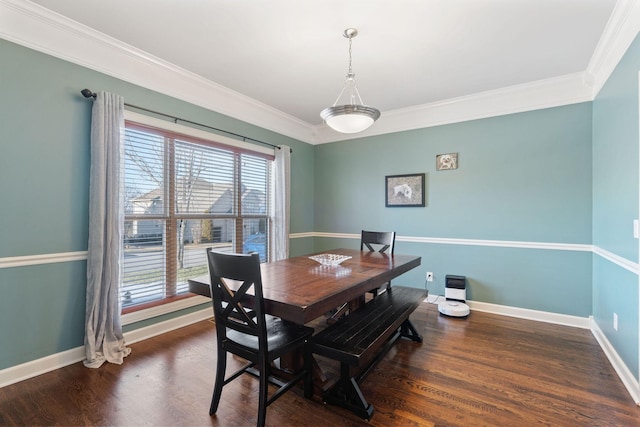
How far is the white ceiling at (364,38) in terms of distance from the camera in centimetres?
211

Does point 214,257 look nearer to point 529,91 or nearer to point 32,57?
point 32,57

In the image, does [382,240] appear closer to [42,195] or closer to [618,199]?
[618,199]

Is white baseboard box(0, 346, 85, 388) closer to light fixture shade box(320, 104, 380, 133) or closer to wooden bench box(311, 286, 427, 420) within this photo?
wooden bench box(311, 286, 427, 420)

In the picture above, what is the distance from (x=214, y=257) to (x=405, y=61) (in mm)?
2496

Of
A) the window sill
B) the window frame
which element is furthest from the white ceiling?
the window sill

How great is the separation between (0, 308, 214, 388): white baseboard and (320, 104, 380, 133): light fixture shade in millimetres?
2559

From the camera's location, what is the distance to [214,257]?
169cm

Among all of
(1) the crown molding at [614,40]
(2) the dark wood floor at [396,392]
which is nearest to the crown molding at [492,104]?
(1) the crown molding at [614,40]

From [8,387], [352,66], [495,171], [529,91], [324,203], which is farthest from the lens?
[324,203]

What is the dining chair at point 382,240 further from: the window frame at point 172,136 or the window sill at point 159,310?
the window sill at point 159,310

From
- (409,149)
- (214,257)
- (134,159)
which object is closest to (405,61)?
(409,149)

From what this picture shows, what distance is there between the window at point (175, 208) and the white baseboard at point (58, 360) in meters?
0.24

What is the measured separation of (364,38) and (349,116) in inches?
30.1

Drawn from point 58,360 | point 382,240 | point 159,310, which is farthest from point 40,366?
point 382,240
